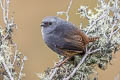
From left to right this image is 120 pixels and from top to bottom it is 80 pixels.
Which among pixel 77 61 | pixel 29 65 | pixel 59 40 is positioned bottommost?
pixel 29 65

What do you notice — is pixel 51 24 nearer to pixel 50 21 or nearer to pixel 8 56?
pixel 50 21

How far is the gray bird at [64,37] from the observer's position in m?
2.92

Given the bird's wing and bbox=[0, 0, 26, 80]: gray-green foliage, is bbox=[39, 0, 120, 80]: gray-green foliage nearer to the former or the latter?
the bird's wing

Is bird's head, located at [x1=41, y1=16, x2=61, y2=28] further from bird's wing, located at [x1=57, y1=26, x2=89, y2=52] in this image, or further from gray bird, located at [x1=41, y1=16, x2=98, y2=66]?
bird's wing, located at [x1=57, y1=26, x2=89, y2=52]

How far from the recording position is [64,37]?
2.93 meters

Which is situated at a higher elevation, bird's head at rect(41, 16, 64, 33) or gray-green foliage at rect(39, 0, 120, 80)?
bird's head at rect(41, 16, 64, 33)

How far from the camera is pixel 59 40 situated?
115 inches

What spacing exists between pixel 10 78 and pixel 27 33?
2.06 meters

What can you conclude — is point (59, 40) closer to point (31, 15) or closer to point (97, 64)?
point (97, 64)

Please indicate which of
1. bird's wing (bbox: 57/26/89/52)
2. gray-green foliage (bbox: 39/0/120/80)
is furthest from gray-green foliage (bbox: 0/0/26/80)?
bird's wing (bbox: 57/26/89/52)

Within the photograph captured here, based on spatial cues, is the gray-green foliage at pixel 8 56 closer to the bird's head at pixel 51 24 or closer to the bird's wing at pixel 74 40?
the bird's head at pixel 51 24

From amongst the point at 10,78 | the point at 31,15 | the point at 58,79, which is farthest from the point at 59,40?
the point at 31,15

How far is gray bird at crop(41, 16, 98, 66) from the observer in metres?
2.92

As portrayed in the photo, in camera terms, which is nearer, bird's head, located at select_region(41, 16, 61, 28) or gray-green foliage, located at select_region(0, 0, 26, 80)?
gray-green foliage, located at select_region(0, 0, 26, 80)
